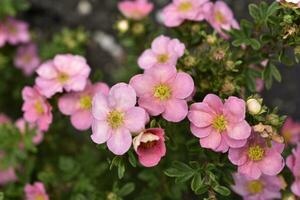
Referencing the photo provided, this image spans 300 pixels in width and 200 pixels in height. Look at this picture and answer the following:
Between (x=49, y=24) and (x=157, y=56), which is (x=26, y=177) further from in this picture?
(x=49, y=24)

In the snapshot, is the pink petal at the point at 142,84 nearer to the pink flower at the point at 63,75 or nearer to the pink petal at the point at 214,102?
the pink petal at the point at 214,102

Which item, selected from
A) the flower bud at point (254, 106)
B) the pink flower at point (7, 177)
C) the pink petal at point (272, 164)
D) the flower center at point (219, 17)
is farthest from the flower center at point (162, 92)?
the pink flower at point (7, 177)

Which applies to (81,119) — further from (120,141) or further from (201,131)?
(201,131)

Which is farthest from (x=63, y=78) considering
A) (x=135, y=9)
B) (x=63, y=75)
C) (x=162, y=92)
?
(x=135, y=9)

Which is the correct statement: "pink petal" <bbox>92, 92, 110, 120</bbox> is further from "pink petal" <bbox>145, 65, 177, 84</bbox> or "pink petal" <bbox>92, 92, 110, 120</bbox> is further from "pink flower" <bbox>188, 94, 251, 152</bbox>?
"pink flower" <bbox>188, 94, 251, 152</bbox>

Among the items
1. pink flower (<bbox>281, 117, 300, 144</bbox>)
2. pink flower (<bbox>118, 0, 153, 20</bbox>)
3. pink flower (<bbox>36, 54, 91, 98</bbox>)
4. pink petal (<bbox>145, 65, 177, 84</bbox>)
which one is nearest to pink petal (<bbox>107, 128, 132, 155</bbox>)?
pink petal (<bbox>145, 65, 177, 84</bbox>)

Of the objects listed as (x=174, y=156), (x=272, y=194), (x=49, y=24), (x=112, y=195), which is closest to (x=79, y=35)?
(x=49, y=24)
